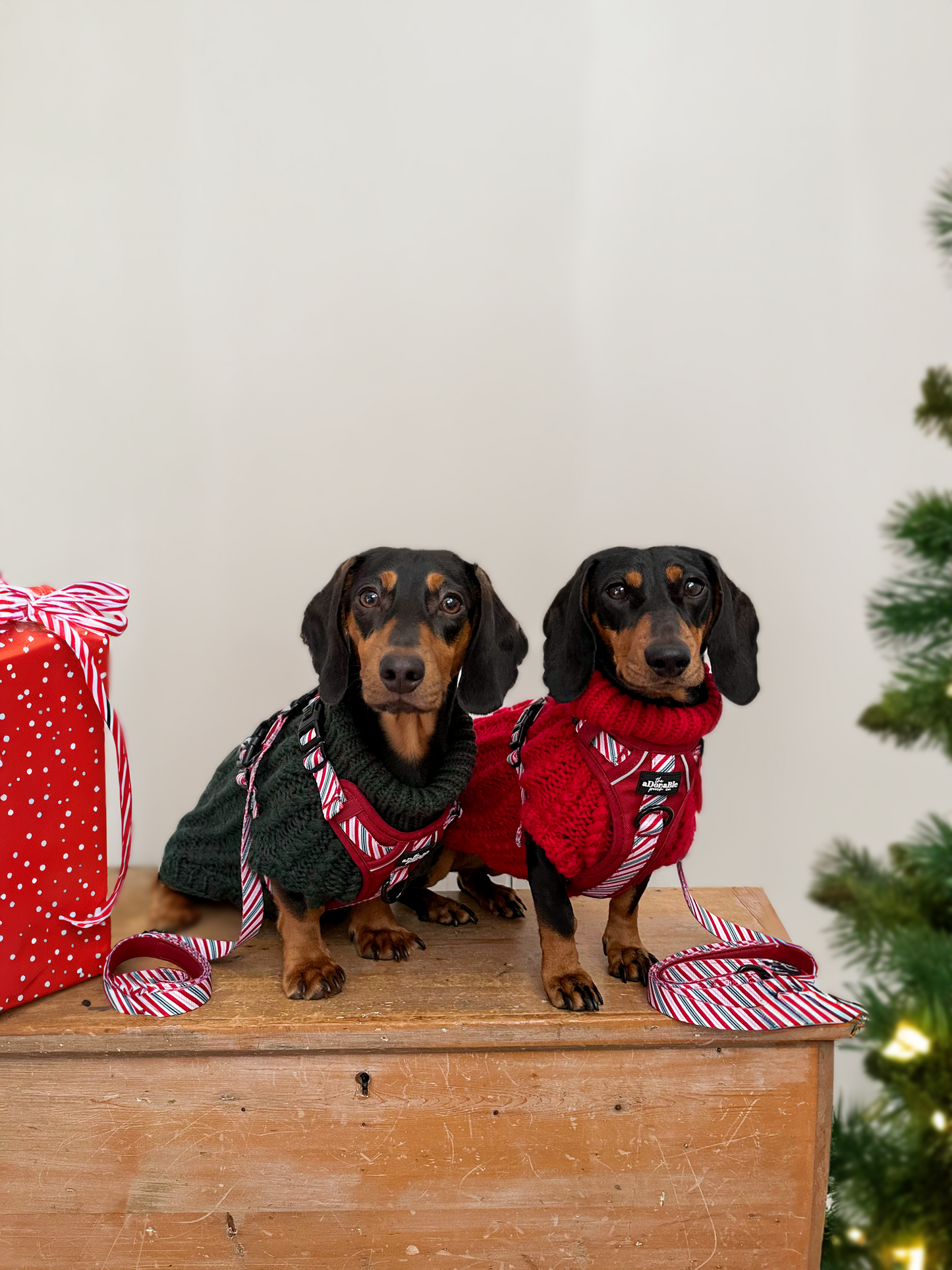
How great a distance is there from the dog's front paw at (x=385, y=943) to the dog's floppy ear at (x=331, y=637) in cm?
45

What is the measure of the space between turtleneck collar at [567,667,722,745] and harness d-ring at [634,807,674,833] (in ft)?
0.34

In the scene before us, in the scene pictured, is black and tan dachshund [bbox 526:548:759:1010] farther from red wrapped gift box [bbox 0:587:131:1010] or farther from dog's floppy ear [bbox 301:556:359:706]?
red wrapped gift box [bbox 0:587:131:1010]

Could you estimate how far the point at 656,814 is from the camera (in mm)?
1680

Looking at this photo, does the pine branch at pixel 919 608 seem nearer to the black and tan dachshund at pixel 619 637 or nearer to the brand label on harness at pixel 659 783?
the black and tan dachshund at pixel 619 637

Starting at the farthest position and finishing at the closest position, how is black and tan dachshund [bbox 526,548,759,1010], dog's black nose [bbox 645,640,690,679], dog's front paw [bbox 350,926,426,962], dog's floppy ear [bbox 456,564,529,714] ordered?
dog's front paw [bbox 350,926,426,962]
dog's floppy ear [bbox 456,564,529,714]
black and tan dachshund [bbox 526,548,759,1010]
dog's black nose [bbox 645,640,690,679]

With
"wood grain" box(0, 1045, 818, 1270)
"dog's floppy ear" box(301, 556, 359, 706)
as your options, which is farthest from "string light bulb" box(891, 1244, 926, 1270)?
"dog's floppy ear" box(301, 556, 359, 706)

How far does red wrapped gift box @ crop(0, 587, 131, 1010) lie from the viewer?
5.32 feet

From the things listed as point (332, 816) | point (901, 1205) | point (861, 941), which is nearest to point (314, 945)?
point (332, 816)

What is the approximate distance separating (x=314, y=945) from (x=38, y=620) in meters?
0.70

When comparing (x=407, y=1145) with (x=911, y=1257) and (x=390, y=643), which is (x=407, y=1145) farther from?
(x=911, y=1257)

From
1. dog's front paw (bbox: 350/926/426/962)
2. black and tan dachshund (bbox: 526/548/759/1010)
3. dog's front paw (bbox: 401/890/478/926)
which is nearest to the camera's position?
Result: black and tan dachshund (bbox: 526/548/759/1010)

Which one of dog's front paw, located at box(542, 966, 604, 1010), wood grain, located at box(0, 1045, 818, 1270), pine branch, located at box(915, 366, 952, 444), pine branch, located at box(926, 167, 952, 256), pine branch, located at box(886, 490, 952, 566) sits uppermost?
pine branch, located at box(926, 167, 952, 256)

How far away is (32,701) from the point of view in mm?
1640

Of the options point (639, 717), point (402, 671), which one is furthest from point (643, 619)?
point (402, 671)
